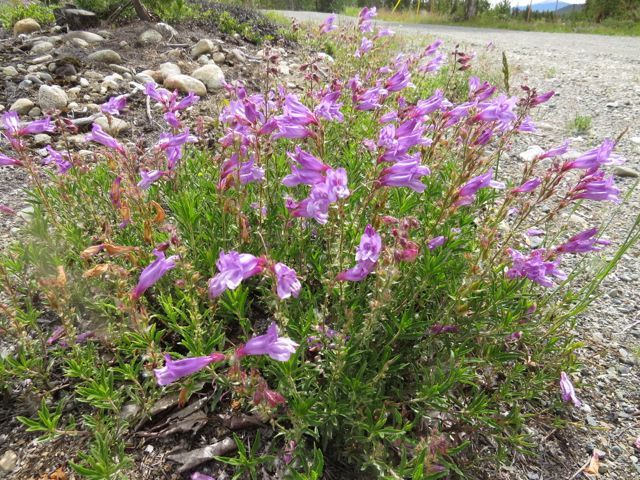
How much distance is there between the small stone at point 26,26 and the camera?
28.9 feet

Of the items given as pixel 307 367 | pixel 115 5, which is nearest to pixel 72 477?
pixel 307 367

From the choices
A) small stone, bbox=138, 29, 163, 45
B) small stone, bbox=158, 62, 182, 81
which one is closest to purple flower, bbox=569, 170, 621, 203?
small stone, bbox=158, 62, 182, 81

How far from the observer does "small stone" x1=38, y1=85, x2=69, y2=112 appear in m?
5.49

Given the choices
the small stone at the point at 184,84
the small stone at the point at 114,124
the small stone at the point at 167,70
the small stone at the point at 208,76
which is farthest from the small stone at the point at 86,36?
the small stone at the point at 114,124

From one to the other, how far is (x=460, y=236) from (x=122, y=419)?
2224 mm

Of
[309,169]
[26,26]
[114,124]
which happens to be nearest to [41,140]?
[114,124]

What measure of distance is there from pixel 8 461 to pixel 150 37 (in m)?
8.19

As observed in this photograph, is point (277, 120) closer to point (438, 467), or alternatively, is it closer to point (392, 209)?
point (392, 209)

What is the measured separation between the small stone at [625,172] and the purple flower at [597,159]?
3297 mm

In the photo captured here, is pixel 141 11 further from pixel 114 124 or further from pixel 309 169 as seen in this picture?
pixel 309 169

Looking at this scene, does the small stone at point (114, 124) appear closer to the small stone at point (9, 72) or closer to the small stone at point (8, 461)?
the small stone at point (9, 72)

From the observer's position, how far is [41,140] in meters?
4.85

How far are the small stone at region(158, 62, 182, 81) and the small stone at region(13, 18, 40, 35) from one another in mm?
4168

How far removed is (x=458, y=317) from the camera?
95.6 inches
